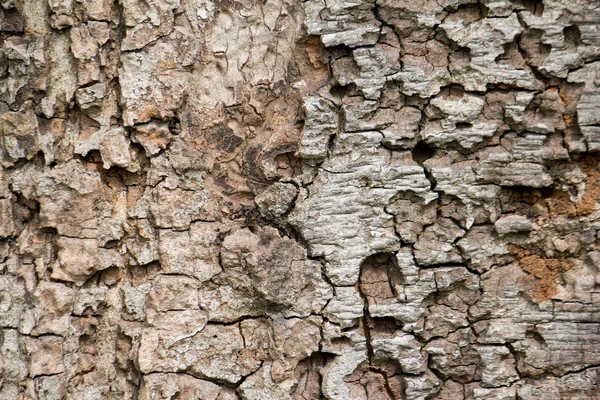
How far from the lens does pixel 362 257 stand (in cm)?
188

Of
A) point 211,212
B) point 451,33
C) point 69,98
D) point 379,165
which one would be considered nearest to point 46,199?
Answer: point 69,98

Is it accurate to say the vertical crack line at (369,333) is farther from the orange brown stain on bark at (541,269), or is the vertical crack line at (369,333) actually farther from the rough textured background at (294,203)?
the orange brown stain on bark at (541,269)

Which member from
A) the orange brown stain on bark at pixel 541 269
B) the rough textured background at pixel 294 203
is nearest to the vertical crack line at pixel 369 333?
the rough textured background at pixel 294 203

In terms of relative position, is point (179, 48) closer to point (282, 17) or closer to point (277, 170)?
point (282, 17)

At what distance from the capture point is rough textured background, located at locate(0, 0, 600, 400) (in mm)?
1855

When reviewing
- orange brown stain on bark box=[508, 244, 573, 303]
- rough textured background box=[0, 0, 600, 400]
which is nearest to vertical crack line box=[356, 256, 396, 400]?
rough textured background box=[0, 0, 600, 400]

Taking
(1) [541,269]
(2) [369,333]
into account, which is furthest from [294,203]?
(1) [541,269]

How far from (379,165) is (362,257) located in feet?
1.04

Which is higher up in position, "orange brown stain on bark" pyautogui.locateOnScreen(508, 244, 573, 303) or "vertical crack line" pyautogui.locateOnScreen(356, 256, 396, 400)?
"orange brown stain on bark" pyautogui.locateOnScreen(508, 244, 573, 303)

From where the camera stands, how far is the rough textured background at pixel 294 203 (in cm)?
186

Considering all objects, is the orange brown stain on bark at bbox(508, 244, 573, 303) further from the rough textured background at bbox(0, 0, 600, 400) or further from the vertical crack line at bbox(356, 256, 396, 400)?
the vertical crack line at bbox(356, 256, 396, 400)

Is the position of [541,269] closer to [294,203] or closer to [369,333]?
[369,333]

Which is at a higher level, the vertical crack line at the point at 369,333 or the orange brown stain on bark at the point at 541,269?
the orange brown stain on bark at the point at 541,269

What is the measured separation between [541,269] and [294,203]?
880mm
